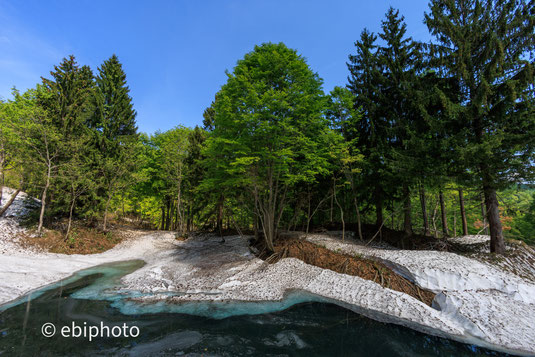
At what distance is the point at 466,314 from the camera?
220 inches

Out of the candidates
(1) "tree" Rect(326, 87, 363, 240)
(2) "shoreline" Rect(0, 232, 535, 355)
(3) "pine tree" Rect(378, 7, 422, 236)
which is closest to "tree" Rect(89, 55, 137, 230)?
(2) "shoreline" Rect(0, 232, 535, 355)

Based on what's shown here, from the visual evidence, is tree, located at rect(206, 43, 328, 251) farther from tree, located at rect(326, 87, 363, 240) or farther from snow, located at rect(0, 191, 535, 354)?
snow, located at rect(0, 191, 535, 354)

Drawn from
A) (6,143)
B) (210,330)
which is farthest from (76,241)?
(210,330)

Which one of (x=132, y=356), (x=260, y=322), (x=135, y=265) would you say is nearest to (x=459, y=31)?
(x=260, y=322)

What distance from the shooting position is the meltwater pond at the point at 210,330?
424 cm

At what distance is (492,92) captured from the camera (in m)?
8.59

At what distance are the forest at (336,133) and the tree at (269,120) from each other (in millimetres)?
87

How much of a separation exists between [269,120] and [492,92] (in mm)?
9010

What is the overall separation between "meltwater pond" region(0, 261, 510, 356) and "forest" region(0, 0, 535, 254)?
17.7 ft

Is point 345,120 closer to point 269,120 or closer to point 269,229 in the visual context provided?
point 269,120

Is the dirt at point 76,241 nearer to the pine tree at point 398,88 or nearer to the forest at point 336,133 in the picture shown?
the forest at point 336,133

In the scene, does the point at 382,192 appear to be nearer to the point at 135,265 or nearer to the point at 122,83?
the point at 135,265

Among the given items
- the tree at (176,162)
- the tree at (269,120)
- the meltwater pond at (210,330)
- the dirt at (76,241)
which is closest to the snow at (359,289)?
the meltwater pond at (210,330)

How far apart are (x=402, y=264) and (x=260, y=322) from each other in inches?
217
